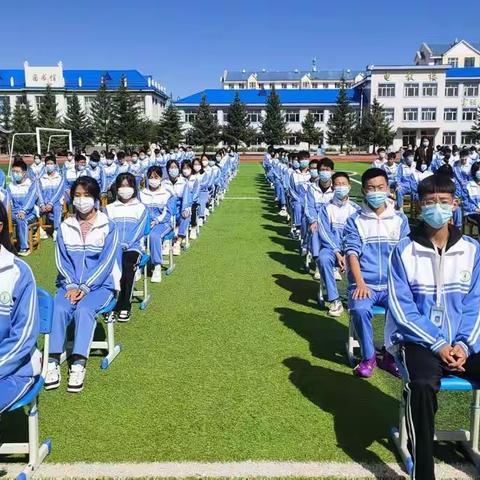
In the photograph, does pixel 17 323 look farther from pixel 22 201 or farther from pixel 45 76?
pixel 45 76

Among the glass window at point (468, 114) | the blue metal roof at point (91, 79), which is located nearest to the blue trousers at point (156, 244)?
the blue metal roof at point (91, 79)

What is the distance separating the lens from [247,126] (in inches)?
2525

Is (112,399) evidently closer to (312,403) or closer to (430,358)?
(312,403)

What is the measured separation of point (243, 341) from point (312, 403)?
144cm

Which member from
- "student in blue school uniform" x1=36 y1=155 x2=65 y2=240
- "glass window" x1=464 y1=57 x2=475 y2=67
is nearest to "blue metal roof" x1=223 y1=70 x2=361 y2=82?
"glass window" x1=464 y1=57 x2=475 y2=67

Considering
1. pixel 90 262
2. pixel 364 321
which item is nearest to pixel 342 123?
pixel 90 262

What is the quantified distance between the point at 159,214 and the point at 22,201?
3437 mm

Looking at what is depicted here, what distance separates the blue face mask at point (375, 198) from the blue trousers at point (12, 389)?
10.5ft

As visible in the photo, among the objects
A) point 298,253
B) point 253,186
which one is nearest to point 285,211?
point 298,253

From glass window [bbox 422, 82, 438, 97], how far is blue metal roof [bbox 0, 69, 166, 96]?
111ft

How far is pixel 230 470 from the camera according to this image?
331 cm

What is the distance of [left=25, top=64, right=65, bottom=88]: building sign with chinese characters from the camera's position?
65938mm

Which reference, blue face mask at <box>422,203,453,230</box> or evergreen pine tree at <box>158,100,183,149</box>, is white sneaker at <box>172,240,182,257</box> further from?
evergreen pine tree at <box>158,100,183,149</box>

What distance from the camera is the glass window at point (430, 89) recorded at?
66.3 m
